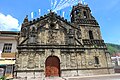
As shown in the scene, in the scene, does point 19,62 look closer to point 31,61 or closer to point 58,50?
point 31,61

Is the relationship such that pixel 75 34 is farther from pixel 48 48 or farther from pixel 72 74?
pixel 72 74

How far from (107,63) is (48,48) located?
→ 34.6 feet

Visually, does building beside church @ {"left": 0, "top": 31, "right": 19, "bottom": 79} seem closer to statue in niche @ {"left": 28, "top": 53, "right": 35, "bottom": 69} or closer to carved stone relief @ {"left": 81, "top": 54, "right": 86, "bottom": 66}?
statue in niche @ {"left": 28, "top": 53, "right": 35, "bottom": 69}

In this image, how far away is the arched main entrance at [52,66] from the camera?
19100 millimetres

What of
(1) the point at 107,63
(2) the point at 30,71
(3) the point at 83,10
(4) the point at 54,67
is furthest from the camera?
(3) the point at 83,10

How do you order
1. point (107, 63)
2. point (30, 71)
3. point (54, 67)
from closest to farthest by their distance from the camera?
point (30, 71)
point (54, 67)
point (107, 63)

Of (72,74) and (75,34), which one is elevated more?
(75,34)

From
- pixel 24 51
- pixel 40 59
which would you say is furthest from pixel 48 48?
pixel 24 51

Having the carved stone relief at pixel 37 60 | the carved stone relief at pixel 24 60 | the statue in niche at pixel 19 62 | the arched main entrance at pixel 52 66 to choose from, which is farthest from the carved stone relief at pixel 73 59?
the statue in niche at pixel 19 62

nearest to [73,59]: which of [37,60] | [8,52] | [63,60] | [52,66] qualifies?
[63,60]

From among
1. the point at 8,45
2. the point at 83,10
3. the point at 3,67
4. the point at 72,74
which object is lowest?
the point at 72,74

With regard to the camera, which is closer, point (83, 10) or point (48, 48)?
point (48, 48)

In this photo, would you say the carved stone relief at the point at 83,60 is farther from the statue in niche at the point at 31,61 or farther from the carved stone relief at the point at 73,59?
the statue in niche at the point at 31,61

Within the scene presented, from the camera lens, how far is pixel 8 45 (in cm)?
2053
